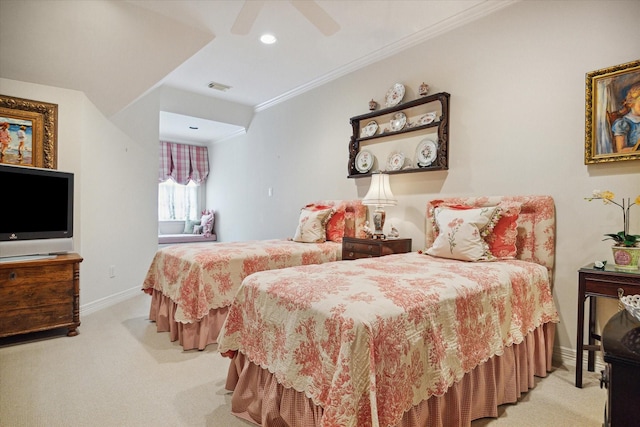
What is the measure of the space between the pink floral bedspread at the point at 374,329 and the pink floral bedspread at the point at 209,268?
0.92 m

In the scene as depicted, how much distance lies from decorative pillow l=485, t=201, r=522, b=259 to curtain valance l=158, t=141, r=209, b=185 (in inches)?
246

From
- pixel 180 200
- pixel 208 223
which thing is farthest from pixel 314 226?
pixel 180 200

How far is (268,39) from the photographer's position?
11.2 ft

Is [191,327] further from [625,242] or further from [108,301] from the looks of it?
[625,242]

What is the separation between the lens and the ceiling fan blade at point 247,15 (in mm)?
2191

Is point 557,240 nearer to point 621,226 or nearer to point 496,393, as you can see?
point 621,226

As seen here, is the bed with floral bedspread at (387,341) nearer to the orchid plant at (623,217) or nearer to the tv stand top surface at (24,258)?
the orchid plant at (623,217)

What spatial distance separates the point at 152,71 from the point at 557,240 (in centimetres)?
385

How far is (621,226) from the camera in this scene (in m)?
2.17

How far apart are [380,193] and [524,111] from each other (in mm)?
1310

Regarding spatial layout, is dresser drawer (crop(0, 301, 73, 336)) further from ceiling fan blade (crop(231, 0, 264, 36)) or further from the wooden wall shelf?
the wooden wall shelf

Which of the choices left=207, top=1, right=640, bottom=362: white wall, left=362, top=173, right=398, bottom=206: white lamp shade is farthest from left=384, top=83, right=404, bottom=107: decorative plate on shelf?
left=362, top=173, right=398, bottom=206: white lamp shade

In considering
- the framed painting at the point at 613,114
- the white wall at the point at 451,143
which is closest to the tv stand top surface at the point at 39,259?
the white wall at the point at 451,143

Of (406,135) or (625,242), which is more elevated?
(406,135)
